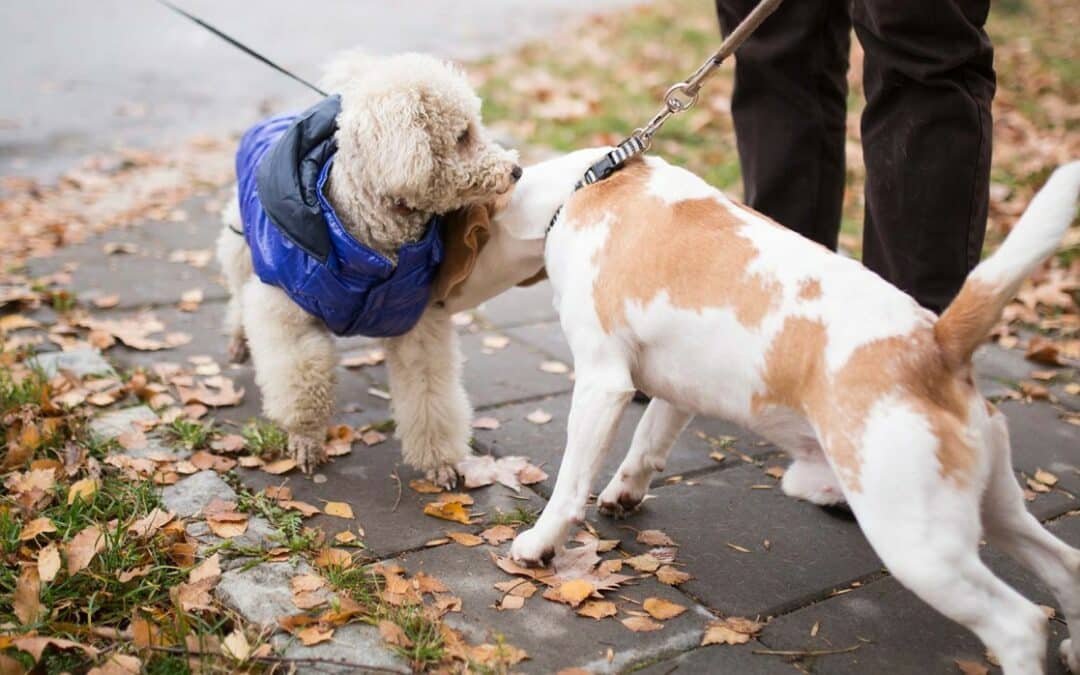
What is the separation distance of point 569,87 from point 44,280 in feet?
17.1

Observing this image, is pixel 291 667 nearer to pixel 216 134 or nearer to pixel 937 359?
pixel 937 359

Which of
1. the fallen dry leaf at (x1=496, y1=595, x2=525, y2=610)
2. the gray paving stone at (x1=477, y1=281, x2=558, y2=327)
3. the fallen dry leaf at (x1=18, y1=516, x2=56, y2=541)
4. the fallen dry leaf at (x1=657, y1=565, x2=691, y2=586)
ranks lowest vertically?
the gray paving stone at (x1=477, y1=281, x2=558, y2=327)

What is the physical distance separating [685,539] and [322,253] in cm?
145

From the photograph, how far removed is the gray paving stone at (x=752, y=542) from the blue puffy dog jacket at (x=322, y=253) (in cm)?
106

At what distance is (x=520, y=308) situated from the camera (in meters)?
5.23

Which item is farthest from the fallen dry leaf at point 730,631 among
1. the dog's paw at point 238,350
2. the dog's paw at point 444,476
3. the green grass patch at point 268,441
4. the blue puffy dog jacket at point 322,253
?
the dog's paw at point 238,350

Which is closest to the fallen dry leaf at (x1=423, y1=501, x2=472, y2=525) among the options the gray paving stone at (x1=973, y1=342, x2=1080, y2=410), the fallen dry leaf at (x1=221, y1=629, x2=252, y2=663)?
the fallen dry leaf at (x1=221, y1=629, x2=252, y2=663)

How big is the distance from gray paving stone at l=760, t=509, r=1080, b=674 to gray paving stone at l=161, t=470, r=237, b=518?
1.71 metres

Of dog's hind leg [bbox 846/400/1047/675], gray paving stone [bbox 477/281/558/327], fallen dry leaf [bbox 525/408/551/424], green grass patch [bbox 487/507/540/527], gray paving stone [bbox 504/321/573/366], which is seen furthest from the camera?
gray paving stone [bbox 477/281/558/327]

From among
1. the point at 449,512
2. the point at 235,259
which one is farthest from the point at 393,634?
the point at 235,259

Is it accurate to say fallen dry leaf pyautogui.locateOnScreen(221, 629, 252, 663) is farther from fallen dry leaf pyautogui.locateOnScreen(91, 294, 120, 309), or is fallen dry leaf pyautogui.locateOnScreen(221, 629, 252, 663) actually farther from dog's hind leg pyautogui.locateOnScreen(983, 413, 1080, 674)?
fallen dry leaf pyautogui.locateOnScreen(91, 294, 120, 309)

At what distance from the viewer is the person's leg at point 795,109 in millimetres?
3771

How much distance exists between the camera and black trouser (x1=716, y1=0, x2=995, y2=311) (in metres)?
3.16

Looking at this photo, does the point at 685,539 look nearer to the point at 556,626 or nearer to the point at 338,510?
the point at 556,626
